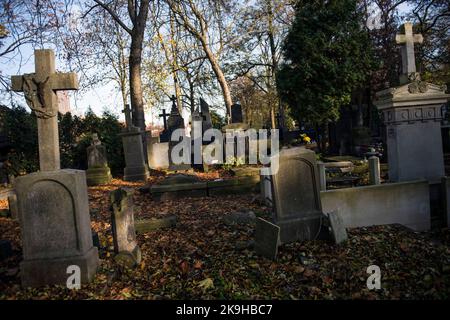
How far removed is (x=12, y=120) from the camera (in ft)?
44.1

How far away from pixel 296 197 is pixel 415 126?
2811mm

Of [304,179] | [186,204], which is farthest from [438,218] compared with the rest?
[186,204]

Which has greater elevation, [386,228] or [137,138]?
[137,138]

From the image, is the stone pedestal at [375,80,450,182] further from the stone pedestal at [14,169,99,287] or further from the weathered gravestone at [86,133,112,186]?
the weathered gravestone at [86,133,112,186]

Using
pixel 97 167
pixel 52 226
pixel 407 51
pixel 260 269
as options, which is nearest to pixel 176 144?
pixel 97 167

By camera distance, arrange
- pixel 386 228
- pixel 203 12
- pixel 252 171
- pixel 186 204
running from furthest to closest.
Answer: pixel 203 12
pixel 252 171
pixel 186 204
pixel 386 228

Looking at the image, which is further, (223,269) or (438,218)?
(438,218)

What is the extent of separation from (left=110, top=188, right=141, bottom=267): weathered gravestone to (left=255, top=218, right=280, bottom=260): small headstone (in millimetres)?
1556

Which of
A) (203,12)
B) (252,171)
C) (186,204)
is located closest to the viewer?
(186,204)

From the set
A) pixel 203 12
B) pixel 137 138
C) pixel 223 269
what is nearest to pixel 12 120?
pixel 137 138

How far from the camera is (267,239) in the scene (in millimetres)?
4195

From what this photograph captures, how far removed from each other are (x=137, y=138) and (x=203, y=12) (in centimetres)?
718
